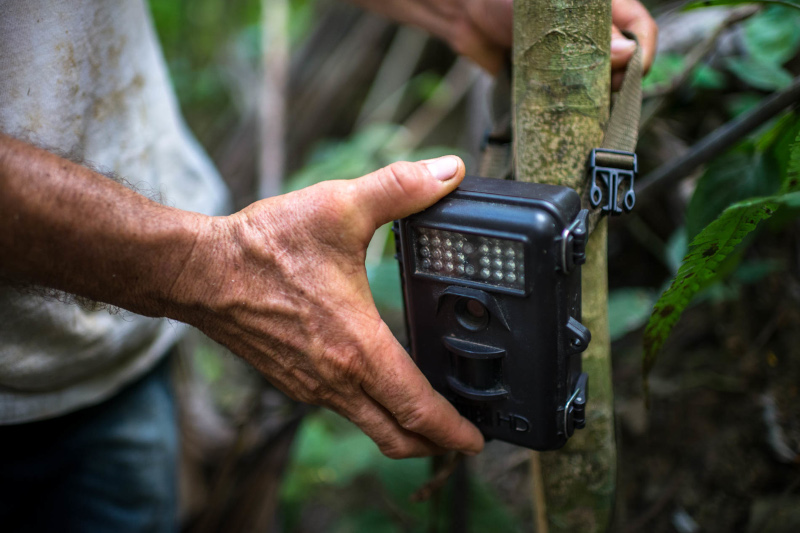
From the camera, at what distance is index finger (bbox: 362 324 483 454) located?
0.72 meters

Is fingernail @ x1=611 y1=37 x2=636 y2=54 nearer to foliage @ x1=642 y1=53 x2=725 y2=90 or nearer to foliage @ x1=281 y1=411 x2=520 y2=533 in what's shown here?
foliage @ x1=642 y1=53 x2=725 y2=90

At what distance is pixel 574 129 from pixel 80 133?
2.65 ft

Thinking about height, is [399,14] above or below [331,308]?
above

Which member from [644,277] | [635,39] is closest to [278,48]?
[644,277]

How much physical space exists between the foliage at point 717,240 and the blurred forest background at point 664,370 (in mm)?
239

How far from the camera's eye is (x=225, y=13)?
3.95 m

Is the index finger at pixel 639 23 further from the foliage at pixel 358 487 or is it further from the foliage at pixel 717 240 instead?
the foliage at pixel 358 487

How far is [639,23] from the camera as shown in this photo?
854 millimetres

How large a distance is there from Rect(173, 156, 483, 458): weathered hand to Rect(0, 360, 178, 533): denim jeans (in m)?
0.64

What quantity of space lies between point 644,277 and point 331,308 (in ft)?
3.98

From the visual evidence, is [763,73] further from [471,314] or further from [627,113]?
[471,314]

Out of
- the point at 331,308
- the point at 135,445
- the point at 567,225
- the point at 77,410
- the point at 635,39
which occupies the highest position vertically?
the point at 635,39

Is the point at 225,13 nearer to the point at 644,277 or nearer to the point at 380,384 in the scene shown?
the point at 644,277

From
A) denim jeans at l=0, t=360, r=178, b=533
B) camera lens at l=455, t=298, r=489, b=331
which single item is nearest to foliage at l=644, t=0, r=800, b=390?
camera lens at l=455, t=298, r=489, b=331
